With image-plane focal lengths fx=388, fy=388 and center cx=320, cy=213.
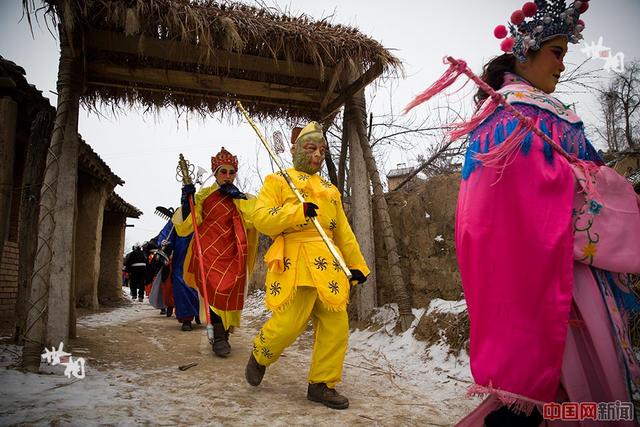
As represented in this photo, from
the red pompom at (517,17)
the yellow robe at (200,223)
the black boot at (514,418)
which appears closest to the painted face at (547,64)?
the red pompom at (517,17)

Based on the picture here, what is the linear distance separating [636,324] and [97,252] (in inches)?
357

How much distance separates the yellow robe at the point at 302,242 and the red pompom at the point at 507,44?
1.35 metres

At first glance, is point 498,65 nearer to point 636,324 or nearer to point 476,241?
point 476,241

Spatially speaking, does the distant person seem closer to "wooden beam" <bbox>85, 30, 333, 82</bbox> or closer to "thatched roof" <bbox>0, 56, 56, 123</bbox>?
"thatched roof" <bbox>0, 56, 56, 123</bbox>

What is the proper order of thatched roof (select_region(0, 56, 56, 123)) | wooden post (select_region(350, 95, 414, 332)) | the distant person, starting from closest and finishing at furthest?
1. thatched roof (select_region(0, 56, 56, 123))
2. wooden post (select_region(350, 95, 414, 332))
3. the distant person

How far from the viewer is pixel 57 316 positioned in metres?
3.33

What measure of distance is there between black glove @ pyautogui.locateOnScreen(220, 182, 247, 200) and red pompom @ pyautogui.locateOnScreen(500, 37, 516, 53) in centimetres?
309

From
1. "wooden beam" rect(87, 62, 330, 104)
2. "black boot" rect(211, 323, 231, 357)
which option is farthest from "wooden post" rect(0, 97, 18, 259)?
"black boot" rect(211, 323, 231, 357)

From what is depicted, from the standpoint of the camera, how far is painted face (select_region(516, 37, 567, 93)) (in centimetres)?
151

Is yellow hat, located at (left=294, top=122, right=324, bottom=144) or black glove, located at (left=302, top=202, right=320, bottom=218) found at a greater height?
yellow hat, located at (left=294, top=122, right=324, bottom=144)

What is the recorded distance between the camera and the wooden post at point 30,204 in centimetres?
416

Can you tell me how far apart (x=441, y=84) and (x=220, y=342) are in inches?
127

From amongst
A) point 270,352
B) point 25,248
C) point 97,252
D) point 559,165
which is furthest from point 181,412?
point 97,252

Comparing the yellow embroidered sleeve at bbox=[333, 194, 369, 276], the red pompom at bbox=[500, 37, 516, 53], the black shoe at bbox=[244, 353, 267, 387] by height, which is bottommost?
the black shoe at bbox=[244, 353, 267, 387]
